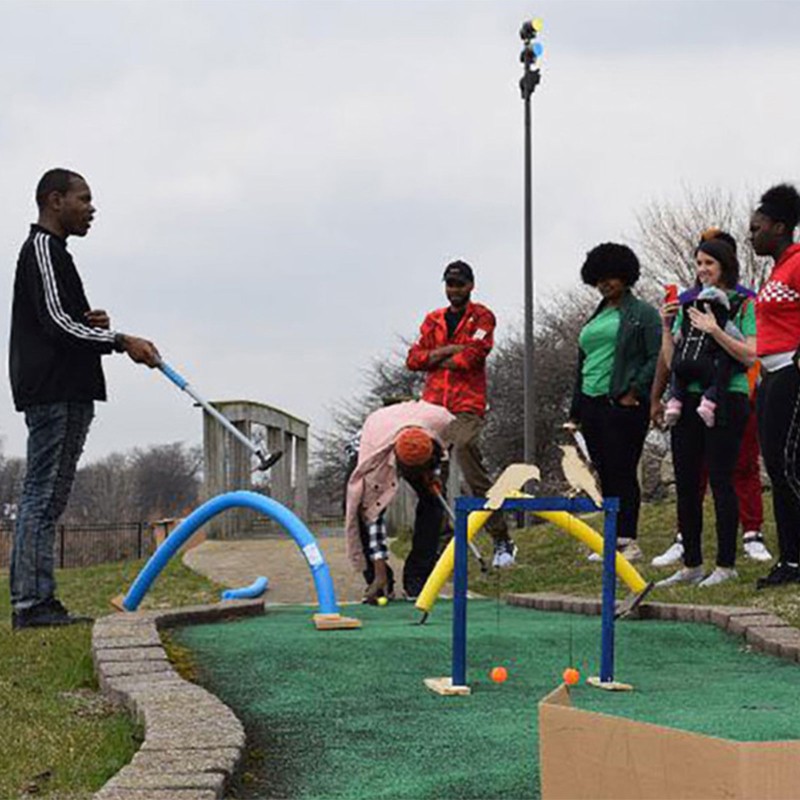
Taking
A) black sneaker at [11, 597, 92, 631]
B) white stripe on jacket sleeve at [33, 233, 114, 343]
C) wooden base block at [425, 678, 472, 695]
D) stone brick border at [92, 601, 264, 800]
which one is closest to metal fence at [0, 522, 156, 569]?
black sneaker at [11, 597, 92, 631]

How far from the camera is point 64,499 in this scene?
6223 millimetres

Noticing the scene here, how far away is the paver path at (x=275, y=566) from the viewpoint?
8734mm

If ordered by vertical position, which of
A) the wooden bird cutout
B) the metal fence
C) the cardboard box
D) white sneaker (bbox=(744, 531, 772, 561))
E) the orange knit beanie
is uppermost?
the orange knit beanie

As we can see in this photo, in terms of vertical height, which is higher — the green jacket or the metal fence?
the green jacket

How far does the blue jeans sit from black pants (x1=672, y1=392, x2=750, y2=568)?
114 inches

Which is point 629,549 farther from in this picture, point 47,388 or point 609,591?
point 609,591

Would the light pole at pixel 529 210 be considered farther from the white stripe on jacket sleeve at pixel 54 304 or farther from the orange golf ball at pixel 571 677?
the orange golf ball at pixel 571 677

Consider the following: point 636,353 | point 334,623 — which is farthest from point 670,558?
point 334,623

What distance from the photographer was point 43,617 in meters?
6.09

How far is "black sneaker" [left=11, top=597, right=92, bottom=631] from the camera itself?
6.05 meters

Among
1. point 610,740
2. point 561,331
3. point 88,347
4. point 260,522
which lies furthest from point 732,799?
point 561,331

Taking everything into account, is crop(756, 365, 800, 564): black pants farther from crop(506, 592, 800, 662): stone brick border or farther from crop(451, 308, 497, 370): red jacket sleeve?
crop(451, 308, 497, 370): red jacket sleeve

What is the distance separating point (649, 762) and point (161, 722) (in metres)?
1.63

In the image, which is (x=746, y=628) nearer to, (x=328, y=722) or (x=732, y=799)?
(x=328, y=722)
